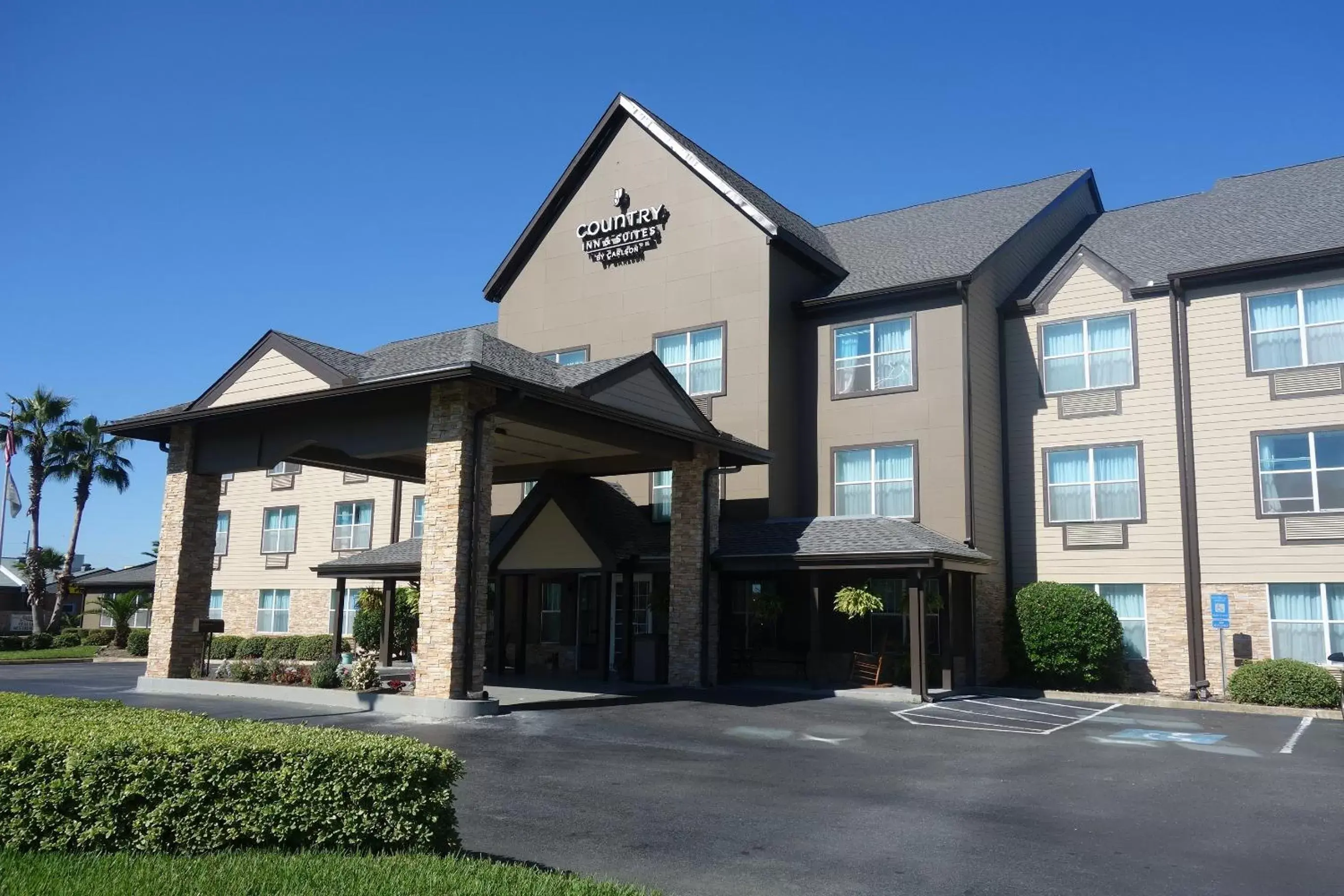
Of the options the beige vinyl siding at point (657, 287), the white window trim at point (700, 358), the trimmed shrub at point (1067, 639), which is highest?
the beige vinyl siding at point (657, 287)

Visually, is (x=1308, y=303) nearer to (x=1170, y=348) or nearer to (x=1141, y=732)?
(x=1170, y=348)

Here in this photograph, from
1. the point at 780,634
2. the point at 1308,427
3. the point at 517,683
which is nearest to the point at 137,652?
the point at 517,683

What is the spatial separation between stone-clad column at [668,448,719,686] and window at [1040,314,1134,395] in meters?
9.01

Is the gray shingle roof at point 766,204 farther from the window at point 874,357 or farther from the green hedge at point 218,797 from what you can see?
the green hedge at point 218,797

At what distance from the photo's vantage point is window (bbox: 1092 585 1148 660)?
23156 millimetres

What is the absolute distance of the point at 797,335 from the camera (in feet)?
84.3

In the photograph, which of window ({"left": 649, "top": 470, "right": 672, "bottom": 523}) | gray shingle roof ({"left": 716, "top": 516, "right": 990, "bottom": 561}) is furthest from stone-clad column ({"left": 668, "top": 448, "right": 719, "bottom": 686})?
window ({"left": 649, "top": 470, "right": 672, "bottom": 523})

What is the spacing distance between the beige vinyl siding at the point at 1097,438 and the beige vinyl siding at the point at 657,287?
5.91 metres

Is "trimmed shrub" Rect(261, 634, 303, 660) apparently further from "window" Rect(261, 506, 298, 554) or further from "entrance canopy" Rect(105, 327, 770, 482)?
"entrance canopy" Rect(105, 327, 770, 482)

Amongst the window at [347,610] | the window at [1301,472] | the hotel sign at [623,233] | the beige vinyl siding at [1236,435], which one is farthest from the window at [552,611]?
the window at [1301,472]

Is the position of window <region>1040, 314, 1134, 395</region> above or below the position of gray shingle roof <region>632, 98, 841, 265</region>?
below

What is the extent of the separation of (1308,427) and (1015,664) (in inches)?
308

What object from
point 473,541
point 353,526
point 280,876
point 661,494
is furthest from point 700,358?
point 280,876

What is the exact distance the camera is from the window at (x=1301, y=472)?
21375 millimetres
